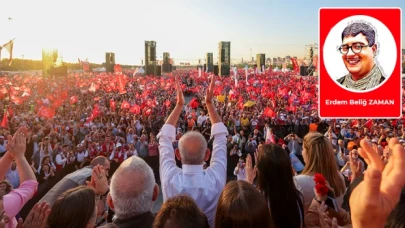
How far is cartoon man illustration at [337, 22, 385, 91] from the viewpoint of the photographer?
4848 mm

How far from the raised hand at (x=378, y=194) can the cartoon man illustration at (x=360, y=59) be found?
12.7ft

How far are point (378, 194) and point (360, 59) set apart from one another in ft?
13.4

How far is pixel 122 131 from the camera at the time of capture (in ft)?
43.5

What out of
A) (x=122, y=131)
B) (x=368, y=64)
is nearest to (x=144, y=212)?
(x=368, y=64)

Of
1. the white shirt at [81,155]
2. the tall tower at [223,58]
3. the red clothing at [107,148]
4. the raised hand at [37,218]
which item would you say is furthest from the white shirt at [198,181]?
the tall tower at [223,58]

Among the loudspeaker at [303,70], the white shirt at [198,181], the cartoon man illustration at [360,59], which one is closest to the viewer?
the white shirt at [198,181]

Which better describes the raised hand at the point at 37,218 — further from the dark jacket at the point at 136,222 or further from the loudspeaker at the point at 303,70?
the loudspeaker at the point at 303,70

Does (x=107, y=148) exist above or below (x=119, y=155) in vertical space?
above

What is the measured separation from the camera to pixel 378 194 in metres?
1.24

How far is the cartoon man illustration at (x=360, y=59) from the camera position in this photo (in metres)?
4.85

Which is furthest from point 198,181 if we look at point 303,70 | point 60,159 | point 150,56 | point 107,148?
point 150,56

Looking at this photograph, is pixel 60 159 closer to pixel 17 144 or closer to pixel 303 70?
pixel 17 144

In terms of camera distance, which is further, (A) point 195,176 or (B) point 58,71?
(B) point 58,71

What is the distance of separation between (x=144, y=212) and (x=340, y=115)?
12.0 ft
